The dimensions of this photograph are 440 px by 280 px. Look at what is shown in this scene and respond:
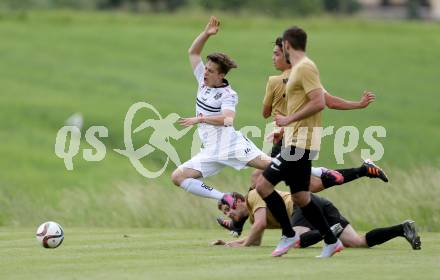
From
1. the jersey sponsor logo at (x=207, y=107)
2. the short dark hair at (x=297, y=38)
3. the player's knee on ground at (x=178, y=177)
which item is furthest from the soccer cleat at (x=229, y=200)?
the short dark hair at (x=297, y=38)

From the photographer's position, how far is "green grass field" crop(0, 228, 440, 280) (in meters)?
12.4

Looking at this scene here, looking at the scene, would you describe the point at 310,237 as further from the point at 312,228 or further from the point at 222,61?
the point at 222,61

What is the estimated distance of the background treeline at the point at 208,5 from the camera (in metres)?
76.3

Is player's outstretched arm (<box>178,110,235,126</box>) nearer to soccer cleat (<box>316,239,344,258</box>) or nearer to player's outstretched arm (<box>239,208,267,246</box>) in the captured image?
player's outstretched arm (<box>239,208,267,246</box>)

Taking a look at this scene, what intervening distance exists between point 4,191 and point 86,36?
40316mm

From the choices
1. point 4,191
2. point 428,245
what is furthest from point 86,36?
point 428,245

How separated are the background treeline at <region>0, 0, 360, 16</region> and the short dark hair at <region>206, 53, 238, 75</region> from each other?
5197 cm

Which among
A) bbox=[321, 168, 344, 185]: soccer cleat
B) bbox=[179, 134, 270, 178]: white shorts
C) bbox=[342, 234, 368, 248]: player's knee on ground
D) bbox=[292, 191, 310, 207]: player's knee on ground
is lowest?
bbox=[342, 234, 368, 248]: player's knee on ground

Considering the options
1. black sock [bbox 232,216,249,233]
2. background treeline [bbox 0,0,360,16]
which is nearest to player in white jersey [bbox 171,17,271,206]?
black sock [bbox 232,216,249,233]

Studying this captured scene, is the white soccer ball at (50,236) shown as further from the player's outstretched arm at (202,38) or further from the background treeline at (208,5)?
the background treeline at (208,5)

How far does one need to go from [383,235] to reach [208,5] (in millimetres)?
61611

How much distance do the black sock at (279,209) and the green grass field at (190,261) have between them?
0.30 metres

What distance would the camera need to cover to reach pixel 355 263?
1342cm

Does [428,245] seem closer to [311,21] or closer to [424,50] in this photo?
[424,50]
